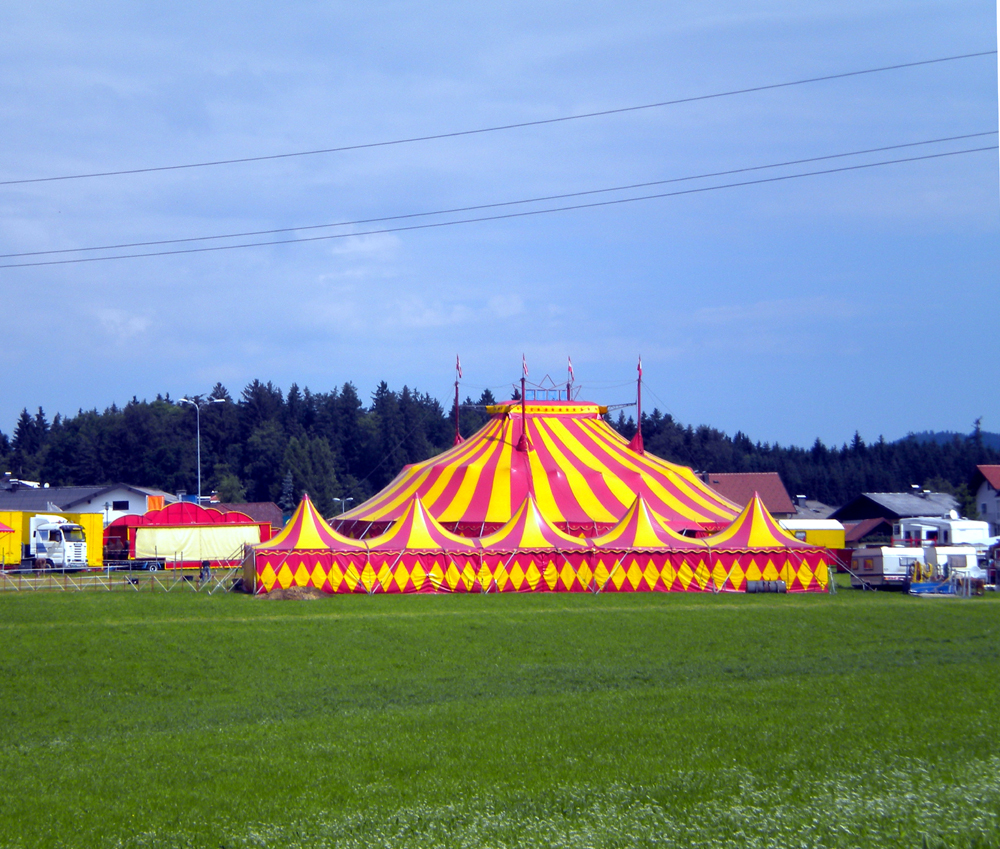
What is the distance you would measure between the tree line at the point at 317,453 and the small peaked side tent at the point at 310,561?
5372 cm

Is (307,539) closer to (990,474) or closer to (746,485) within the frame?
(990,474)

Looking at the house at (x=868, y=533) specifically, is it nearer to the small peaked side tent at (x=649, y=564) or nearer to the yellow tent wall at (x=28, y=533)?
the small peaked side tent at (x=649, y=564)

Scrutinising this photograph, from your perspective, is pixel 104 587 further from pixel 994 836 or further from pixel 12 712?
pixel 994 836

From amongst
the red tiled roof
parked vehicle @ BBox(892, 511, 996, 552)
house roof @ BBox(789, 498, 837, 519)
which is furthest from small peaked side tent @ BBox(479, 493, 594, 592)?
house roof @ BBox(789, 498, 837, 519)

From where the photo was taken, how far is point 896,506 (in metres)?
43.2

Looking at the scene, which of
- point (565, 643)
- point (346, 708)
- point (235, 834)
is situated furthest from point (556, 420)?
point (235, 834)

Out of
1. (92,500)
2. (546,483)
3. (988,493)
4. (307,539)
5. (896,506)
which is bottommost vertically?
(307,539)

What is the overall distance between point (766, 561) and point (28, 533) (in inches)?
899

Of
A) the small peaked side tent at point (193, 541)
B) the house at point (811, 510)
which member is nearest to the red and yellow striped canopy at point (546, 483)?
the small peaked side tent at point (193, 541)

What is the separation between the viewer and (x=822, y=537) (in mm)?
34438

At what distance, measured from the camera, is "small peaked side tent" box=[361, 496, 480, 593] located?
2198 centimetres

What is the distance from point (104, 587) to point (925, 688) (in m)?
20.2

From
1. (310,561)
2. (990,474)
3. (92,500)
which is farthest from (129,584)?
(990,474)

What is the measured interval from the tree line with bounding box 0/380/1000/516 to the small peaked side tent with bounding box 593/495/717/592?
55.0 metres
